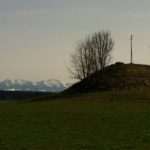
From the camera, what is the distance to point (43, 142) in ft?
82.0

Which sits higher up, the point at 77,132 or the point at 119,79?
the point at 119,79

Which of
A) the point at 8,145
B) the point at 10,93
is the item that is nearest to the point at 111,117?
the point at 8,145

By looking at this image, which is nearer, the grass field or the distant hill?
the grass field

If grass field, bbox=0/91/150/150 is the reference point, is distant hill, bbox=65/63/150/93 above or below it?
above

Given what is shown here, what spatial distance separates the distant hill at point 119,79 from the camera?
7706 centimetres

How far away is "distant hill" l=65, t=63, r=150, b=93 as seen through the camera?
253ft

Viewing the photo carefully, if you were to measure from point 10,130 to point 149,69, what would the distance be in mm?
58004

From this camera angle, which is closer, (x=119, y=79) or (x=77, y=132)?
(x=77, y=132)

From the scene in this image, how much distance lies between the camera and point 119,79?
261 feet

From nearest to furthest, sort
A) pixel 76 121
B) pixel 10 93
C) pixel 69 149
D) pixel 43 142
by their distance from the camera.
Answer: pixel 69 149
pixel 43 142
pixel 76 121
pixel 10 93

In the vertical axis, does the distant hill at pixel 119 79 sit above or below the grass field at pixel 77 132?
above

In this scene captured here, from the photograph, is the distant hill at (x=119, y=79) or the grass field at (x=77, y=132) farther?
the distant hill at (x=119, y=79)

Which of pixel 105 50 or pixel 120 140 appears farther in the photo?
pixel 105 50

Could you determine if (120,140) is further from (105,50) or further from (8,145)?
(105,50)
